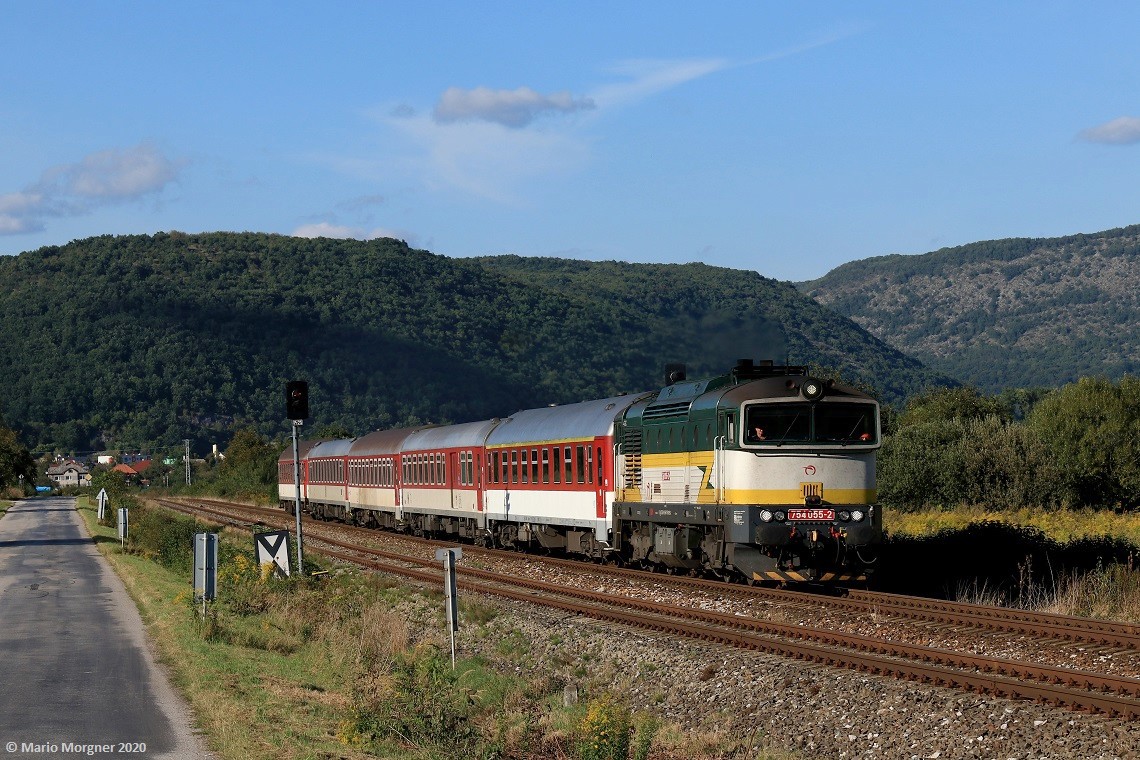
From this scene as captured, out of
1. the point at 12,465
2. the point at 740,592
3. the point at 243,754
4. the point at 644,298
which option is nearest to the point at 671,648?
the point at 740,592

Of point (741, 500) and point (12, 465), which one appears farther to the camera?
point (12, 465)

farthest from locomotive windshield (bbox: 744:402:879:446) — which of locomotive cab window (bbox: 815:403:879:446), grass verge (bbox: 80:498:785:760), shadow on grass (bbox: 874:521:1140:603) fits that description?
grass verge (bbox: 80:498:785:760)

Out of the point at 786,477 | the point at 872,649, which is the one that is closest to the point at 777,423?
the point at 786,477

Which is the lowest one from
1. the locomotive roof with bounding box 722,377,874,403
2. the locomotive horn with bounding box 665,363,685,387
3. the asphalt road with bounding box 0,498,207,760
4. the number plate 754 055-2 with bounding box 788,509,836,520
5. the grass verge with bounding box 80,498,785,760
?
the grass verge with bounding box 80,498,785,760

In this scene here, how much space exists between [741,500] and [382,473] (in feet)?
104

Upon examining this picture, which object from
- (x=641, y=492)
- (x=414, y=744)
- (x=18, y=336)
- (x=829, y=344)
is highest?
(x=18, y=336)

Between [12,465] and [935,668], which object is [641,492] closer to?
[935,668]

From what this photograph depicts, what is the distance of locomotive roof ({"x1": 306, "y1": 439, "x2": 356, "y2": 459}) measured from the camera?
6012 centimetres

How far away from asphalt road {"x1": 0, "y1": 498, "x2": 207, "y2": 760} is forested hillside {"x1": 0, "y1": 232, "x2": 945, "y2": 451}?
66734mm

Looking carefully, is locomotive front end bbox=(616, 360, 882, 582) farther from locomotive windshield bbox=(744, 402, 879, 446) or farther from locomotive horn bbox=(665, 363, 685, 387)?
locomotive horn bbox=(665, 363, 685, 387)

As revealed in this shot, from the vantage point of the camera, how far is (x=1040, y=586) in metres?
22.7

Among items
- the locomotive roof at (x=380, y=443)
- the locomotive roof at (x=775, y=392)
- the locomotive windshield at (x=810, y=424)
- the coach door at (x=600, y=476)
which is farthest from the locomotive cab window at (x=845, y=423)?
the locomotive roof at (x=380, y=443)

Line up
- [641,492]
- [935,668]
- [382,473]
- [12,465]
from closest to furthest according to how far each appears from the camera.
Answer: [935,668] < [641,492] < [382,473] < [12,465]

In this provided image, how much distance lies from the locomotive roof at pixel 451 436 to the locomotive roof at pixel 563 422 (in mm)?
849
